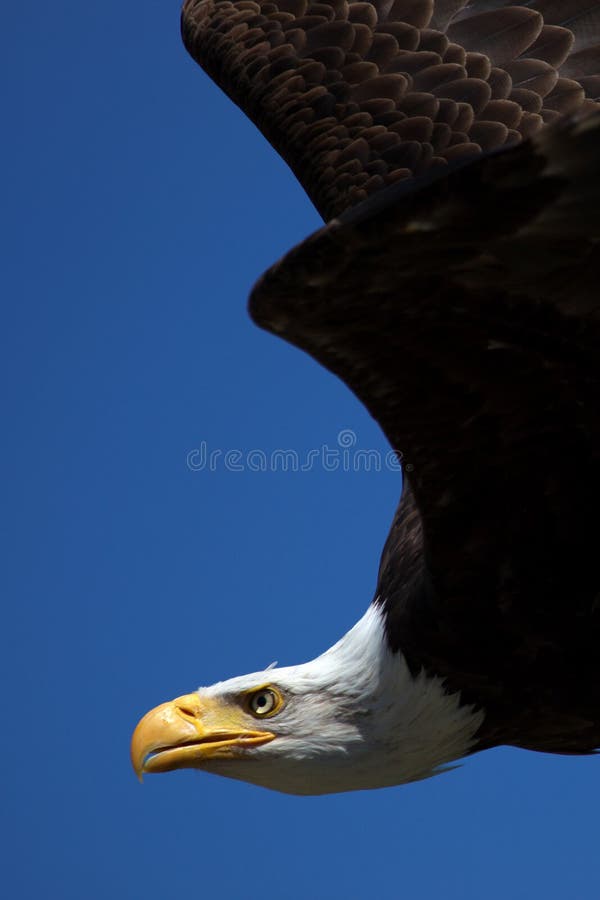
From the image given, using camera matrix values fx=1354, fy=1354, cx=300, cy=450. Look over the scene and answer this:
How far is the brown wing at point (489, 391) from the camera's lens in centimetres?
232

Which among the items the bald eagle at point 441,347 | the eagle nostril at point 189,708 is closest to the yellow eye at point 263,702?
the bald eagle at point 441,347

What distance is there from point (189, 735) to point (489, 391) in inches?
56.5

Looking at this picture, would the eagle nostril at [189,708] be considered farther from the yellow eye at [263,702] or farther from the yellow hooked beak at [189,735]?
the yellow eye at [263,702]

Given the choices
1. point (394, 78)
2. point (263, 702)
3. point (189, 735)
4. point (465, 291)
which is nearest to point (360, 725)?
point (263, 702)

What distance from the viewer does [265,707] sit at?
388 centimetres

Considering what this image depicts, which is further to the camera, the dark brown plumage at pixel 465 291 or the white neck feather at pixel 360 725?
the white neck feather at pixel 360 725

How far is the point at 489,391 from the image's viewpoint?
9.87 ft

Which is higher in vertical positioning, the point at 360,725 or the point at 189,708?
the point at 189,708

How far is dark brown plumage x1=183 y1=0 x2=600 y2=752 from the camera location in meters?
2.37

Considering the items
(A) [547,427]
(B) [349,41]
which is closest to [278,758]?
(A) [547,427]

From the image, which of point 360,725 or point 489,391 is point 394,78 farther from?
point 360,725

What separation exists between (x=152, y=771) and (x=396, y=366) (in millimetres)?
1494

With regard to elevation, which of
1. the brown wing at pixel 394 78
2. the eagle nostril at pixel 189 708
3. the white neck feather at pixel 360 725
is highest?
the brown wing at pixel 394 78

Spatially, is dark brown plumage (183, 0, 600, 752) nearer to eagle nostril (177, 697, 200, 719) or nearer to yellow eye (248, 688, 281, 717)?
yellow eye (248, 688, 281, 717)
